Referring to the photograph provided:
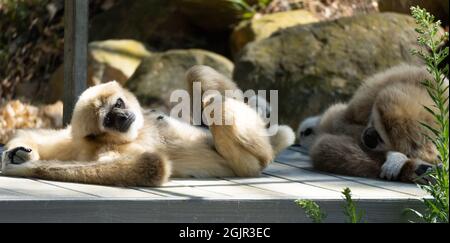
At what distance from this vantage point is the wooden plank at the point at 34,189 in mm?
4676

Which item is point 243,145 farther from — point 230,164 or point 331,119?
point 331,119

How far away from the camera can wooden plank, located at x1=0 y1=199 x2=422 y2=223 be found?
446cm

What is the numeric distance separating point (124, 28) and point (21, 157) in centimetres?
857

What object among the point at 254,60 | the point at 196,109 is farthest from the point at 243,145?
the point at 254,60

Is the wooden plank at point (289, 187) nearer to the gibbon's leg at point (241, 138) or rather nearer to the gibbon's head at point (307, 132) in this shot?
the gibbon's leg at point (241, 138)

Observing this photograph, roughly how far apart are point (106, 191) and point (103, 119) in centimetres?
78

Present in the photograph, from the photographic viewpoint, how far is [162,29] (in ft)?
45.4

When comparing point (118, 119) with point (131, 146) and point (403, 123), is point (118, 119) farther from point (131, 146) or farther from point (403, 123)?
point (403, 123)

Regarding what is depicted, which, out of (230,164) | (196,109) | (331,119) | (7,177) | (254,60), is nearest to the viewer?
(7,177)

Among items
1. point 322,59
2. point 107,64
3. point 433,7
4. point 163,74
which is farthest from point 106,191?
point 107,64

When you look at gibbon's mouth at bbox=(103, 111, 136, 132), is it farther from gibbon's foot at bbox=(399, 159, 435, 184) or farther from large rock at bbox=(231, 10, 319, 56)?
large rock at bbox=(231, 10, 319, 56)

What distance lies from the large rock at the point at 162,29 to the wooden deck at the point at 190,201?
27.6ft
